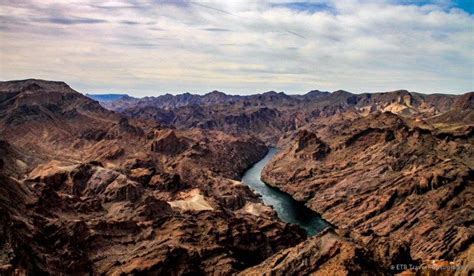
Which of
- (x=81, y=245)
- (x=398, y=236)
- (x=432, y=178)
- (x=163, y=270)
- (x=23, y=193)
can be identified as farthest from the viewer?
(x=432, y=178)

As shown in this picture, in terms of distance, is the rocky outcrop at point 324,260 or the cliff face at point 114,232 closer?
→ the rocky outcrop at point 324,260

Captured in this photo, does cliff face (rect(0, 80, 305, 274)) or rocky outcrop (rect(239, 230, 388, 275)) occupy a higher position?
rocky outcrop (rect(239, 230, 388, 275))

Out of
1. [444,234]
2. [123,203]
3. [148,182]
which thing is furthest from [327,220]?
[123,203]

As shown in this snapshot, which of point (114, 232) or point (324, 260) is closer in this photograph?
point (324, 260)

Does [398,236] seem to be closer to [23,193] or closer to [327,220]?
[327,220]

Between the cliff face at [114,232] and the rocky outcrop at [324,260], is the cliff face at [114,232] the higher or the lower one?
the lower one

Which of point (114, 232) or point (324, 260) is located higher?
point (324, 260)

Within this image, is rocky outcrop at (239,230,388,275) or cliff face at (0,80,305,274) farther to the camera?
cliff face at (0,80,305,274)

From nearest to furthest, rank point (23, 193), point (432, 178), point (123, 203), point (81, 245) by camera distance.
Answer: point (81, 245) < point (23, 193) < point (123, 203) < point (432, 178)

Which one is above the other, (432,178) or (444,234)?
(432,178)

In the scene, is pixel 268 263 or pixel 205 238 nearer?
pixel 268 263

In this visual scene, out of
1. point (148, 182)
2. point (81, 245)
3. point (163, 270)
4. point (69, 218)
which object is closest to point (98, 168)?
point (148, 182)
